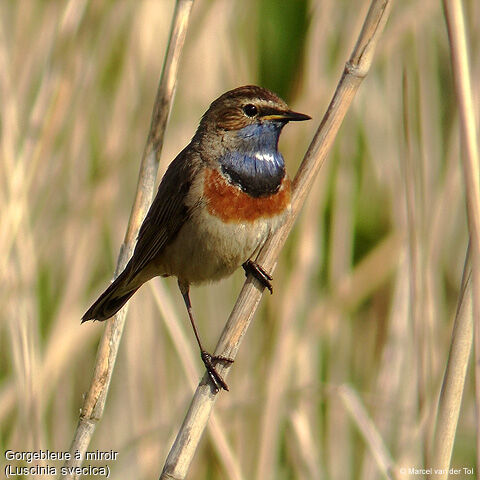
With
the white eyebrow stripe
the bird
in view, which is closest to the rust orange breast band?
the bird

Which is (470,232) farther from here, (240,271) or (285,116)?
(240,271)

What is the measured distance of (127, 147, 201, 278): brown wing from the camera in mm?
3508

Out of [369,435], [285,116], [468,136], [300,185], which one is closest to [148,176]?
[300,185]

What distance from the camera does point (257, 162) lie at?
341 centimetres

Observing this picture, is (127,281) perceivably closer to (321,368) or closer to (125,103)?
(125,103)

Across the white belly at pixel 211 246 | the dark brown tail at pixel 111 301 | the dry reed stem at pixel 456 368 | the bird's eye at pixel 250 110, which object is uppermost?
the bird's eye at pixel 250 110

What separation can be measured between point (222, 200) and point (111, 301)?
67 centimetres

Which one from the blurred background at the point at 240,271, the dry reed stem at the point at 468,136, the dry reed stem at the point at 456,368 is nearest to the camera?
the dry reed stem at the point at 468,136

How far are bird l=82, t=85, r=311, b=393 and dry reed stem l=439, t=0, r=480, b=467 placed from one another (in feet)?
2.71

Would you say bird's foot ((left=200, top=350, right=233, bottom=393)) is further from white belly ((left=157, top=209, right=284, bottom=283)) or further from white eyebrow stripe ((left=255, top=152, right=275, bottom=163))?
white eyebrow stripe ((left=255, top=152, right=275, bottom=163))

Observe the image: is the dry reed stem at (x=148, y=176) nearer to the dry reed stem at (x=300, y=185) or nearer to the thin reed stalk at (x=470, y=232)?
the dry reed stem at (x=300, y=185)

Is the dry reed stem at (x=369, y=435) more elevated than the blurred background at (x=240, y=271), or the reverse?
the blurred background at (x=240, y=271)

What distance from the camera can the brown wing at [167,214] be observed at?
3.51m

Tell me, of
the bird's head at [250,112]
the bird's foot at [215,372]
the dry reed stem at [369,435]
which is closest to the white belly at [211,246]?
the bird's head at [250,112]
